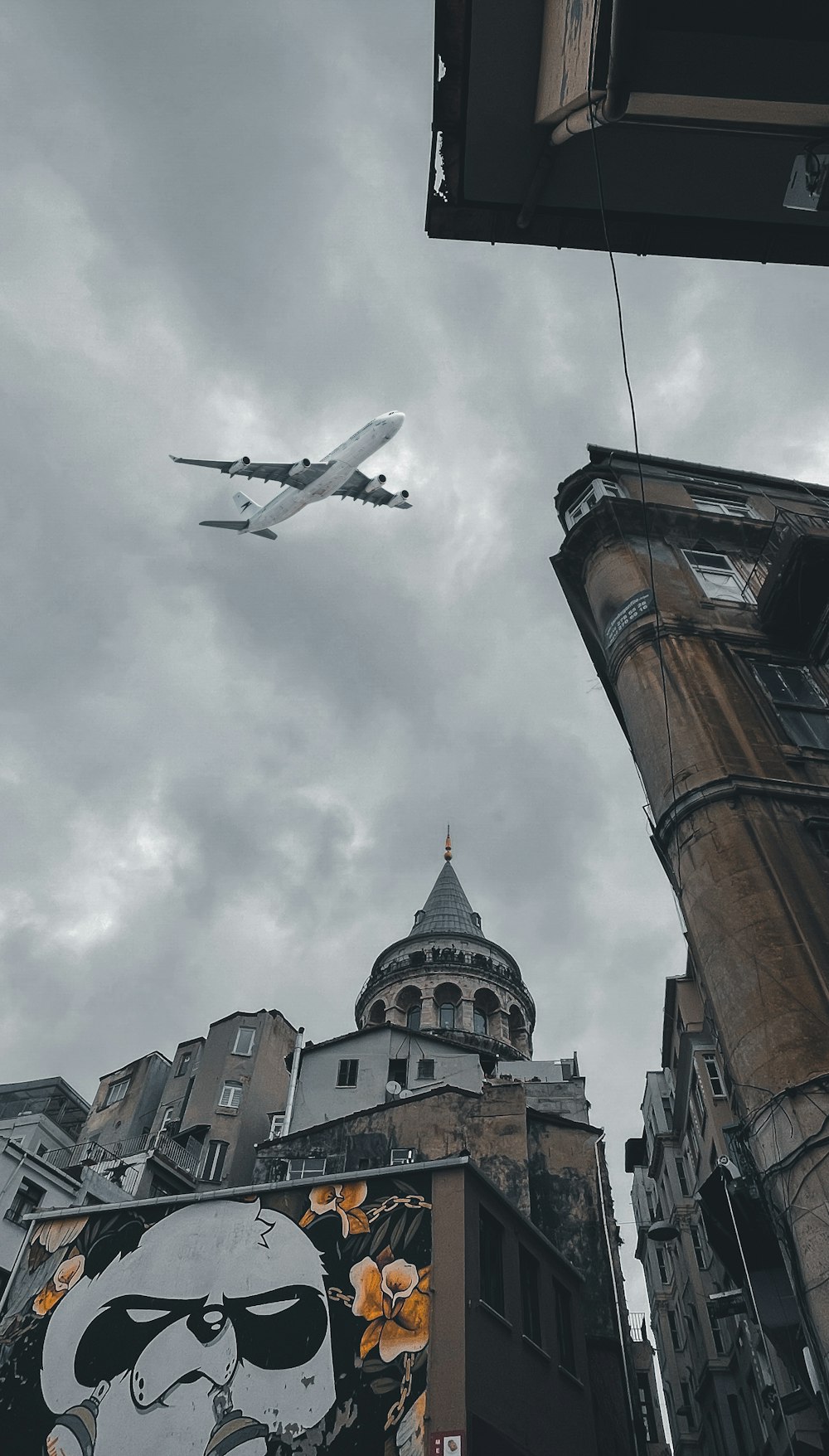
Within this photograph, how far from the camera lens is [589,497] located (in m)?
31.6

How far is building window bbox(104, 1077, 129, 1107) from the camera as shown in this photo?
172 ft

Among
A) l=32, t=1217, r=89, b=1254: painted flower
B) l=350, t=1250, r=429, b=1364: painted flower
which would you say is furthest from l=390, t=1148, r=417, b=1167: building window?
l=350, t=1250, r=429, b=1364: painted flower

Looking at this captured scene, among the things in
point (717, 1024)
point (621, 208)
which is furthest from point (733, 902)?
point (621, 208)

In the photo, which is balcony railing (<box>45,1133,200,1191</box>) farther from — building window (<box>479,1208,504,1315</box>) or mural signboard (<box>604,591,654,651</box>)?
mural signboard (<box>604,591,654,651</box>)

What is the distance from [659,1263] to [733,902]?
41.7 meters

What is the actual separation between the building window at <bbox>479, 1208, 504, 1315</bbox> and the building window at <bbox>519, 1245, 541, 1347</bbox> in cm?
134

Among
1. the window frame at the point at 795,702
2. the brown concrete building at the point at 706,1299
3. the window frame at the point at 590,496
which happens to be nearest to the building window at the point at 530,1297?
the brown concrete building at the point at 706,1299

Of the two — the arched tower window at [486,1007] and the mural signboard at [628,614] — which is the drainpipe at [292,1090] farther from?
the mural signboard at [628,614]

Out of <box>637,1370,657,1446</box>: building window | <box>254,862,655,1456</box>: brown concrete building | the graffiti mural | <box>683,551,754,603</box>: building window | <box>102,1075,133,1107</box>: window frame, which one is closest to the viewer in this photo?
the graffiti mural

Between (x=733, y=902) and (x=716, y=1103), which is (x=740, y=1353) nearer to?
(x=716, y=1103)

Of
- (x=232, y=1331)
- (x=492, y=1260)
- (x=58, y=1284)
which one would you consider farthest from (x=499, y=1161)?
(x=58, y=1284)

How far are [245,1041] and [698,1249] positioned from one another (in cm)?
2550

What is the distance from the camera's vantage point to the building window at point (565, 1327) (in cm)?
2216

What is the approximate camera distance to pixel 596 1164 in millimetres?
30953
